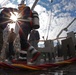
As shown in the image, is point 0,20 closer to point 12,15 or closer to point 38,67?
point 12,15

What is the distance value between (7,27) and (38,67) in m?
1.76

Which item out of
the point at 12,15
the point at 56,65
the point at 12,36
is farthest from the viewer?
the point at 12,15

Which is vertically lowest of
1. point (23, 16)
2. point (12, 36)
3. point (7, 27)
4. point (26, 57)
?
point (26, 57)

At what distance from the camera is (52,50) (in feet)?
26.5

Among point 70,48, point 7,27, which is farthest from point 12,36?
point 70,48

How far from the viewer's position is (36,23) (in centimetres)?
583

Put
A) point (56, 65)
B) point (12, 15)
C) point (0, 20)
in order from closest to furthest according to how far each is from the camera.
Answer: point (56, 65) < point (0, 20) < point (12, 15)

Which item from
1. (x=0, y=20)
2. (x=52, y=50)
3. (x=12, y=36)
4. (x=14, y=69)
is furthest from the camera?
(x=52, y=50)

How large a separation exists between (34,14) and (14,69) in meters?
2.41

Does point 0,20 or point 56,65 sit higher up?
point 0,20

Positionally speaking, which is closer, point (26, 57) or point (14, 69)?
point (14, 69)

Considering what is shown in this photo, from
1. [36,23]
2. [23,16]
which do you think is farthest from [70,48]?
[23,16]

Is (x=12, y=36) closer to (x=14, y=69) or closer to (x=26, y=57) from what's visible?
(x=26, y=57)

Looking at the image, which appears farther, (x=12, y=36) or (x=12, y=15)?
(x=12, y=15)
